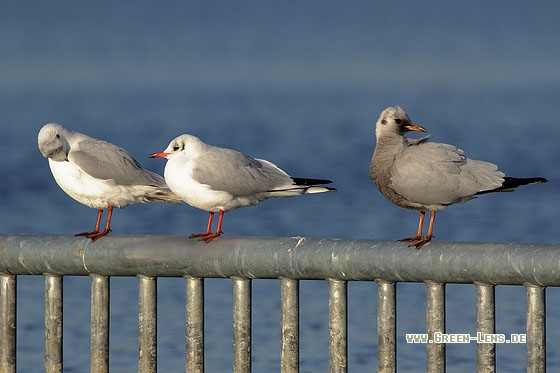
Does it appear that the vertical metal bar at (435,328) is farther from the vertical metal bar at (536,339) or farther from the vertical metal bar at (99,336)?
the vertical metal bar at (99,336)

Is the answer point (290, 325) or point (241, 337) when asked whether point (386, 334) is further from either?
point (241, 337)

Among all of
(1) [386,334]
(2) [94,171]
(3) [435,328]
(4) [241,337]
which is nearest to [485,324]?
(3) [435,328]

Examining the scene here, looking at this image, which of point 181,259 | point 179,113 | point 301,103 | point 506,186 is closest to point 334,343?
point 181,259

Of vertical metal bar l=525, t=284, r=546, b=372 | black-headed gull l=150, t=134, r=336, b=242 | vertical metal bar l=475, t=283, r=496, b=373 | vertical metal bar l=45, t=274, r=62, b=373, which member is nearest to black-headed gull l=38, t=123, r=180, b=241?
black-headed gull l=150, t=134, r=336, b=242

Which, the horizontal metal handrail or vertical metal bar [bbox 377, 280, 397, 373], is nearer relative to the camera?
the horizontal metal handrail

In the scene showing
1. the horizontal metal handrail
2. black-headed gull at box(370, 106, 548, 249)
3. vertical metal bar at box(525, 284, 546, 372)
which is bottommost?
vertical metal bar at box(525, 284, 546, 372)

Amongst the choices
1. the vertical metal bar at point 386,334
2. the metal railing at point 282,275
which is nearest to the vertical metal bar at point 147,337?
the metal railing at point 282,275

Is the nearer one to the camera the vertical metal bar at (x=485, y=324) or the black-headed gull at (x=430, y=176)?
the vertical metal bar at (x=485, y=324)

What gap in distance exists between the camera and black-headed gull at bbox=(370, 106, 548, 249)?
21.6 ft

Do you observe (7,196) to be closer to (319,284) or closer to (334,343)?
(319,284)

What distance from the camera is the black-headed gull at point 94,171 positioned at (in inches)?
279

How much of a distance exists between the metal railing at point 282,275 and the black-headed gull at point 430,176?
1.22m

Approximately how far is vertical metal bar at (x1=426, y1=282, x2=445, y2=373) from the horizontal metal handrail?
88 millimetres

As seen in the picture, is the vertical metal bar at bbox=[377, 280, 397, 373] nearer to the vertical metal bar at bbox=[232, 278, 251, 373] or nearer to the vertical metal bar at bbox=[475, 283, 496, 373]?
the vertical metal bar at bbox=[475, 283, 496, 373]
